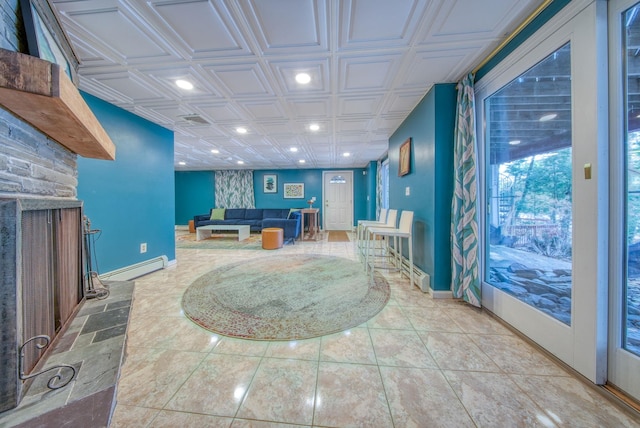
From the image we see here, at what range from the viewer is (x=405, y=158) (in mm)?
2973

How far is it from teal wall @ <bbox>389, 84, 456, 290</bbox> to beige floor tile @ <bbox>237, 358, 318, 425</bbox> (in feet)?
5.41

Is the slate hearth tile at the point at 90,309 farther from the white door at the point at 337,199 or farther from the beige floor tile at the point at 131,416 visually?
the white door at the point at 337,199

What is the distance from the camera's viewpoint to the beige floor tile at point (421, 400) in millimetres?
951

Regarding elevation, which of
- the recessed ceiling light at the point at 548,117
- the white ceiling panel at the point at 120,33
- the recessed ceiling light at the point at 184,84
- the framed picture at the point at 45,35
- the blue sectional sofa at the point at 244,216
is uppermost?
the recessed ceiling light at the point at 184,84

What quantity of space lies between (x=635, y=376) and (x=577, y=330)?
0.23 m

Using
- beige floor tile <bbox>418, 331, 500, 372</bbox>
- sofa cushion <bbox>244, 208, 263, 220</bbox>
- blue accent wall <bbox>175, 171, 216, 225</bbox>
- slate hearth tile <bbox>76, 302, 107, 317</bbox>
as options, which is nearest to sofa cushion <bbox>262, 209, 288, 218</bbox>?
sofa cushion <bbox>244, 208, 263, 220</bbox>

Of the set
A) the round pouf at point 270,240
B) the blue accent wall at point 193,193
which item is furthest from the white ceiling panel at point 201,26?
the blue accent wall at point 193,193

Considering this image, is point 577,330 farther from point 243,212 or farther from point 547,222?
point 243,212

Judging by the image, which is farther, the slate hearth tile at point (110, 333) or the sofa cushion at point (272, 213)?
Answer: the sofa cushion at point (272, 213)

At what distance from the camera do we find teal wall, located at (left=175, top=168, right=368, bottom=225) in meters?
7.38

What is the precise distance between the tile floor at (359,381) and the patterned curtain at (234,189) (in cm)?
603

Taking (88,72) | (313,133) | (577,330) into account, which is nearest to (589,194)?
(577,330)

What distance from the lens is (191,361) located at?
1.33 m

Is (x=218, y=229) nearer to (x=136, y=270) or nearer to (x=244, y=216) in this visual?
(x=244, y=216)
